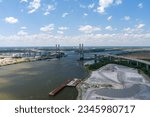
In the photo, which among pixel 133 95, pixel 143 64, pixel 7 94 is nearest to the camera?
pixel 133 95

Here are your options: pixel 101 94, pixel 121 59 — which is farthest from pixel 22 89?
pixel 121 59

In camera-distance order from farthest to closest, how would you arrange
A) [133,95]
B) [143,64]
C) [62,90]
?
[143,64] < [62,90] < [133,95]

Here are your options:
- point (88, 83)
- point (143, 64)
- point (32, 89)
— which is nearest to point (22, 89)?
point (32, 89)

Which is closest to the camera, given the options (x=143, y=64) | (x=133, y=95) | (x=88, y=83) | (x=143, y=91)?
(x=133, y=95)

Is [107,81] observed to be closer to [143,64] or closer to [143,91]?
[143,91]

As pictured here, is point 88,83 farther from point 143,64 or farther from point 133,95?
point 143,64

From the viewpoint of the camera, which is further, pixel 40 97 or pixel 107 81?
pixel 107 81

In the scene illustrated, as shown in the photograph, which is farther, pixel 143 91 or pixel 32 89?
pixel 32 89

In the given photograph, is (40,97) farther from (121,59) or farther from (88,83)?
(121,59)

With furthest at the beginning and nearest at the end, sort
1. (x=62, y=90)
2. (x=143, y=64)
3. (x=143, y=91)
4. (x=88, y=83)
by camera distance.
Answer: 1. (x=143, y=64)
2. (x=88, y=83)
3. (x=62, y=90)
4. (x=143, y=91)
